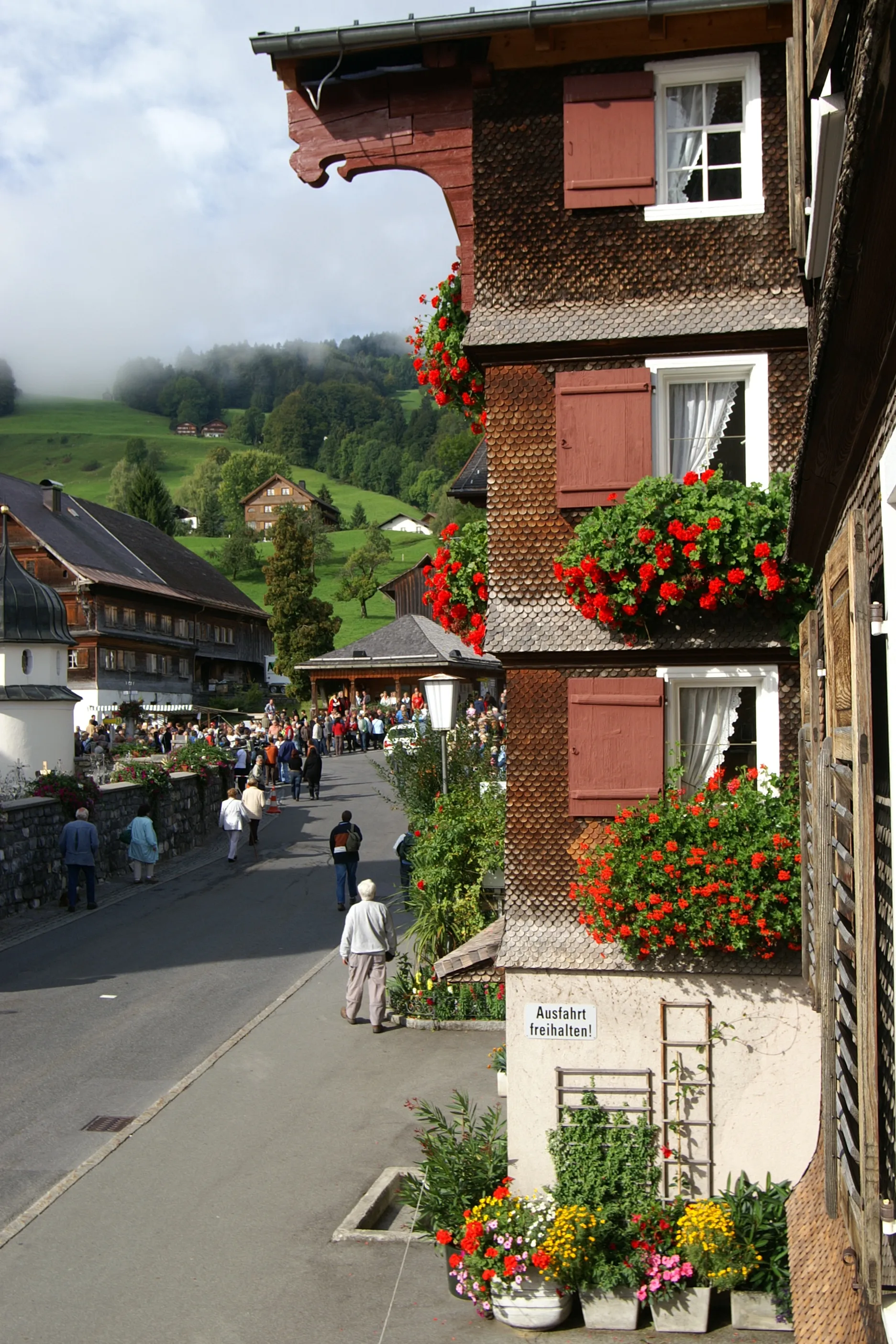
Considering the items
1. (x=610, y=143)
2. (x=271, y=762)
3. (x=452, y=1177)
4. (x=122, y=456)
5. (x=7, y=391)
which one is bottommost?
(x=452, y=1177)

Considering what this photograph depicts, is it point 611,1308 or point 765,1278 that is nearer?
point 765,1278

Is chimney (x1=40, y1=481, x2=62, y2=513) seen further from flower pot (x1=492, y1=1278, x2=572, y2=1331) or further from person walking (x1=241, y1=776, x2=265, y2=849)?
flower pot (x1=492, y1=1278, x2=572, y2=1331)

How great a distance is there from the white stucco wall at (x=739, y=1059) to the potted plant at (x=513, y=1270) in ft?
1.72

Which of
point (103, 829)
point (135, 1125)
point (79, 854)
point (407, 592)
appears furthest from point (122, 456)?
point (135, 1125)

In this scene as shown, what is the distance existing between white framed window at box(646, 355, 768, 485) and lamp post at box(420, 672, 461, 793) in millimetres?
6979

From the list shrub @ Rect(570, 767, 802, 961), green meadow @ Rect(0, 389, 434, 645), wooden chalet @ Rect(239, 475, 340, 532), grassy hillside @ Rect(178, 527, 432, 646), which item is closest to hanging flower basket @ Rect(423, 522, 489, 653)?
shrub @ Rect(570, 767, 802, 961)

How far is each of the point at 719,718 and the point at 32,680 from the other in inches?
832

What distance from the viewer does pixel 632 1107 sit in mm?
9094

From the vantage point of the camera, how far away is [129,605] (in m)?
58.0

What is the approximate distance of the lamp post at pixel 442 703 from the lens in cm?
1630

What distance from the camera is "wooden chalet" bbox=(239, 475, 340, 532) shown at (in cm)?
13238

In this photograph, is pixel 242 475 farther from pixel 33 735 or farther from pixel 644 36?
pixel 644 36

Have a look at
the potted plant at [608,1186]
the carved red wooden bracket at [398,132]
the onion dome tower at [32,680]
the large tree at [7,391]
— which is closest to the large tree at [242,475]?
the large tree at [7,391]

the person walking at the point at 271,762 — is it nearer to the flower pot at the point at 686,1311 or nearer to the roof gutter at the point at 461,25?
the roof gutter at the point at 461,25
